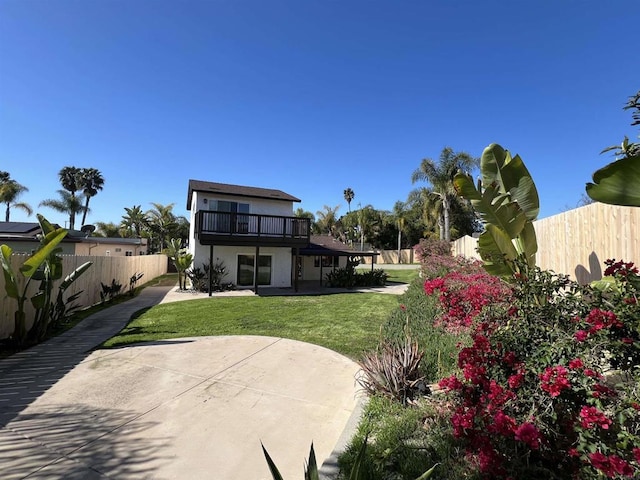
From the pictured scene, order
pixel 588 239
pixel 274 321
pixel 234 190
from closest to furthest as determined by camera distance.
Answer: pixel 588 239
pixel 274 321
pixel 234 190

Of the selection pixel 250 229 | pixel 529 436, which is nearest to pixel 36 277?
pixel 529 436

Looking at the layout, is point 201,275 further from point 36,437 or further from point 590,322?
point 590,322

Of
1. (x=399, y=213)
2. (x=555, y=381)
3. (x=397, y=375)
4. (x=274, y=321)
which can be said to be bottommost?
(x=274, y=321)

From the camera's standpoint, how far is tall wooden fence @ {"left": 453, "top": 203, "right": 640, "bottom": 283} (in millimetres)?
4031

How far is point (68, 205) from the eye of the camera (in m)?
42.3

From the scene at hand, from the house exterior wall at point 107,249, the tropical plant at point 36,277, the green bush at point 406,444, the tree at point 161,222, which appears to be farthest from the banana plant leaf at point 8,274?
the tree at point 161,222

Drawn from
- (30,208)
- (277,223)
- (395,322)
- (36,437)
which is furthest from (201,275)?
(30,208)

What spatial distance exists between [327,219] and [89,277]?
43.5 meters

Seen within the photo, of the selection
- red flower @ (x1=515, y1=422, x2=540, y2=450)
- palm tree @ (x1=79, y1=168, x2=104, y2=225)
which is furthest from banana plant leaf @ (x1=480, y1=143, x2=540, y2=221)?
palm tree @ (x1=79, y1=168, x2=104, y2=225)

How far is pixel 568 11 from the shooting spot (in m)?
7.77

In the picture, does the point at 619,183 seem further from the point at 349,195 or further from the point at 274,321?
the point at 349,195

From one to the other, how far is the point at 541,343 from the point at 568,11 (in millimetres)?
9678

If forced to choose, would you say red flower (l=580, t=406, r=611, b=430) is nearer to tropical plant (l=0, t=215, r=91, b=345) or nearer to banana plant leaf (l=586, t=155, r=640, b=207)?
banana plant leaf (l=586, t=155, r=640, b=207)

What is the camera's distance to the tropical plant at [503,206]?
4469 millimetres
